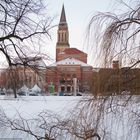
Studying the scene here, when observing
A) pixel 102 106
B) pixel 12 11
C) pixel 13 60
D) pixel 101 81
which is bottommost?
pixel 102 106

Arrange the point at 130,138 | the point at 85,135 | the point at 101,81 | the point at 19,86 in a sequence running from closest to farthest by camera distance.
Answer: the point at 101,81, the point at 130,138, the point at 85,135, the point at 19,86

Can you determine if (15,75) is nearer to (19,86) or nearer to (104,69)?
(19,86)

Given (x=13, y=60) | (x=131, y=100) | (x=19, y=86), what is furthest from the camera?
(x=19, y=86)

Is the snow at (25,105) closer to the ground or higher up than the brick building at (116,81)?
closer to the ground

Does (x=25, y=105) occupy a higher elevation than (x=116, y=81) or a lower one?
lower

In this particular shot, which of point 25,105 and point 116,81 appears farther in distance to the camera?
point 25,105

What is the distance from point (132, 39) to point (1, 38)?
1810mm

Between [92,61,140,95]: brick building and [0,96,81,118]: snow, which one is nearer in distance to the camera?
[92,61,140,95]: brick building

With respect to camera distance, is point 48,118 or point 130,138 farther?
point 48,118

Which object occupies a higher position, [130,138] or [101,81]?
[101,81]

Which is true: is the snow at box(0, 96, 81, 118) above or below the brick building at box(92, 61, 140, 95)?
below

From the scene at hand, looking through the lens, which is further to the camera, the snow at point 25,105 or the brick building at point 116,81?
the snow at point 25,105

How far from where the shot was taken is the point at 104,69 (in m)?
2.54

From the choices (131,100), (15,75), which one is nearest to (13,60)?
(15,75)
